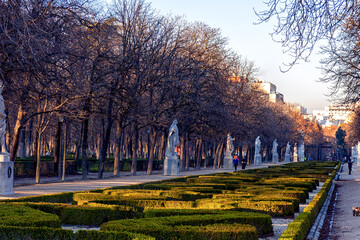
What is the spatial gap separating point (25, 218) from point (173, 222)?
103 inches

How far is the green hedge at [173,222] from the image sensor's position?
8.44m

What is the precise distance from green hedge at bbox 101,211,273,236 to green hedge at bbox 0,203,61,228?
121cm

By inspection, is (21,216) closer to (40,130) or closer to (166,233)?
(166,233)

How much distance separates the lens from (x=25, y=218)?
30.6 ft

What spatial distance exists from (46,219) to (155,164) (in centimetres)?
3954

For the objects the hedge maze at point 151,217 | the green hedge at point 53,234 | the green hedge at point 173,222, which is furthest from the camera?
the green hedge at point 173,222

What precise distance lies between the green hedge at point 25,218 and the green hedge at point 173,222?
3.97 feet

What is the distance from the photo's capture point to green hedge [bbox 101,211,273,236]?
8438 mm

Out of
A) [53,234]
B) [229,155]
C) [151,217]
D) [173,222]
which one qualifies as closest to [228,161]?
[229,155]

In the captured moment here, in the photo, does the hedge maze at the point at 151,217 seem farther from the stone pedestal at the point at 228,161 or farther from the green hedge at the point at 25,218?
the stone pedestal at the point at 228,161

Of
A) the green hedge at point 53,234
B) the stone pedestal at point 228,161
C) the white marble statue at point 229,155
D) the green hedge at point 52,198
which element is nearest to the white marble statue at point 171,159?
the white marble statue at point 229,155

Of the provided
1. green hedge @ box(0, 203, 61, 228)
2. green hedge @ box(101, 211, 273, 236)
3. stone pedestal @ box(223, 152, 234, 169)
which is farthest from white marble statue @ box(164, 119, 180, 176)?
green hedge @ box(0, 203, 61, 228)

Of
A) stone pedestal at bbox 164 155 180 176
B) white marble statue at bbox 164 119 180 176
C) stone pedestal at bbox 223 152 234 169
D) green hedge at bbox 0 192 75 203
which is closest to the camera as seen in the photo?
green hedge at bbox 0 192 75 203

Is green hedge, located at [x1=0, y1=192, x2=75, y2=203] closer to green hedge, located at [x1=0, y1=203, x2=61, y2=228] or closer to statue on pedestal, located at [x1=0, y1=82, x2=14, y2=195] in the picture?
statue on pedestal, located at [x1=0, y1=82, x2=14, y2=195]
